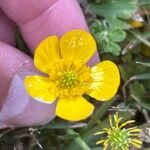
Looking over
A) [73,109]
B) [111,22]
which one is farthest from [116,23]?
[73,109]

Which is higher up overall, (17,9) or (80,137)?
(17,9)

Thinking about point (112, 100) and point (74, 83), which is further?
point (112, 100)

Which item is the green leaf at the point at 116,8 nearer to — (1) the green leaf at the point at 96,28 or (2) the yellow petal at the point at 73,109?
(1) the green leaf at the point at 96,28

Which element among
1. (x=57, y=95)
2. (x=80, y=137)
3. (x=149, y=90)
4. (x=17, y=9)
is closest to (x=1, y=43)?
(x=17, y=9)

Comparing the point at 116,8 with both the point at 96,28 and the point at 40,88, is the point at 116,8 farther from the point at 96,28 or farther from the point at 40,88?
the point at 40,88

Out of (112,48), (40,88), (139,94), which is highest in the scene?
(40,88)

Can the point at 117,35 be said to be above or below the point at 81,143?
above

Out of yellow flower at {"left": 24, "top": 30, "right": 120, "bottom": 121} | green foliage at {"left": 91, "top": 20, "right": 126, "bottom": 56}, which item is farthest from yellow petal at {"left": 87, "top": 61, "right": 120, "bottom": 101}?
green foliage at {"left": 91, "top": 20, "right": 126, "bottom": 56}

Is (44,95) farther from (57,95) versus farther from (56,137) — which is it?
(56,137)
